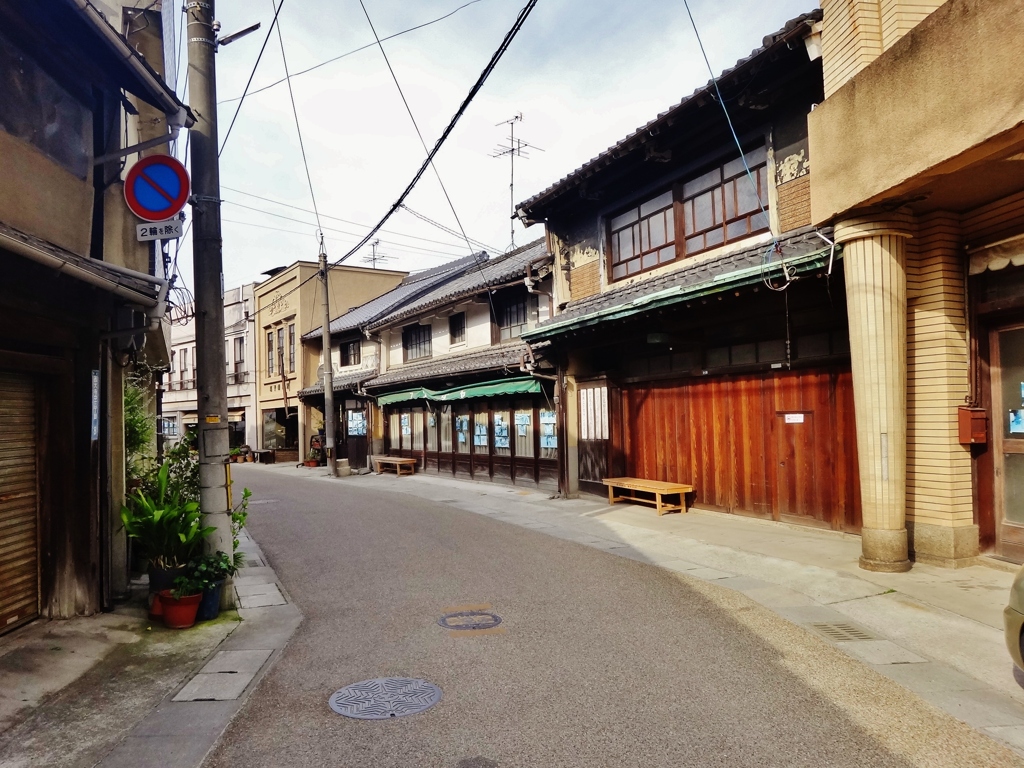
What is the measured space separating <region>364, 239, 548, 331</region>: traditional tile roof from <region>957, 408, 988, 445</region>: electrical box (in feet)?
34.2

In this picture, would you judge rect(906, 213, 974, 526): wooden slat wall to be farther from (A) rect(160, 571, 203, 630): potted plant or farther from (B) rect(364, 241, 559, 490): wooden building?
(B) rect(364, 241, 559, 490): wooden building

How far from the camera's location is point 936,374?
313 inches

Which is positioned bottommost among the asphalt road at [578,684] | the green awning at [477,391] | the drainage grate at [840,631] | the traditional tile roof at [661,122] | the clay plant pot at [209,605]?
the drainage grate at [840,631]

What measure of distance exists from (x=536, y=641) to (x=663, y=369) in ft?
27.0

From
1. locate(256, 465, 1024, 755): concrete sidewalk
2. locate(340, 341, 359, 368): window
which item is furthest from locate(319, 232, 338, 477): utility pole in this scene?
locate(256, 465, 1024, 755): concrete sidewalk

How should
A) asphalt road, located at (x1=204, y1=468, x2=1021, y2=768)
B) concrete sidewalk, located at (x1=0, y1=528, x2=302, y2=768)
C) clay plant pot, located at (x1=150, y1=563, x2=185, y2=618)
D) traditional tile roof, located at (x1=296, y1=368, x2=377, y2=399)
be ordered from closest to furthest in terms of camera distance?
asphalt road, located at (x1=204, y1=468, x2=1021, y2=768)
concrete sidewalk, located at (x1=0, y1=528, x2=302, y2=768)
clay plant pot, located at (x1=150, y1=563, x2=185, y2=618)
traditional tile roof, located at (x1=296, y1=368, x2=377, y2=399)

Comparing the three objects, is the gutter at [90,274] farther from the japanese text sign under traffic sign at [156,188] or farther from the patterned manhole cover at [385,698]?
the patterned manhole cover at [385,698]

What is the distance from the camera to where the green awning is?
648 inches

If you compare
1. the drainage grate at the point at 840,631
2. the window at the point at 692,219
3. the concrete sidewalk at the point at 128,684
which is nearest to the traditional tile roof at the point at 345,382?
the window at the point at 692,219

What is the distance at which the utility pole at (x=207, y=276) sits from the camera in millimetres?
7102

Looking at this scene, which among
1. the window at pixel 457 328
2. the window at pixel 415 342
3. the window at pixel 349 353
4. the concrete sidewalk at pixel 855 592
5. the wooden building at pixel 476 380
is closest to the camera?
the concrete sidewalk at pixel 855 592

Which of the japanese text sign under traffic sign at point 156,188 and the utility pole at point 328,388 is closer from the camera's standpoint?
the japanese text sign under traffic sign at point 156,188

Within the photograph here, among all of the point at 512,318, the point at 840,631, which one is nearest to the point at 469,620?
the point at 840,631

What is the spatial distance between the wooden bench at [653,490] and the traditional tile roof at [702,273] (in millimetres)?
3264
